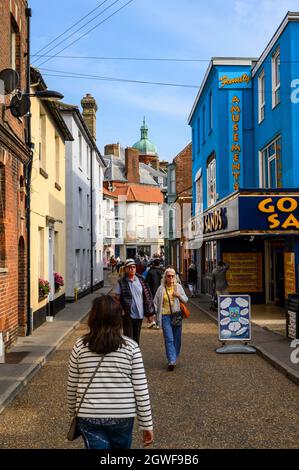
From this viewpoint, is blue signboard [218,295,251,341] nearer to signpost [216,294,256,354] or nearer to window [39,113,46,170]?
signpost [216,294,256,354]

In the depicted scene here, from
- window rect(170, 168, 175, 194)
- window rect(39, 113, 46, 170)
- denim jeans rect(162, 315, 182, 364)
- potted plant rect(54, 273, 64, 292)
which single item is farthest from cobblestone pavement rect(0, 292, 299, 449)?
window rect(170, 168, 175, 194)

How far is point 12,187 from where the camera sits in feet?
40.0

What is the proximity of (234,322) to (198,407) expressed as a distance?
4.52 meters

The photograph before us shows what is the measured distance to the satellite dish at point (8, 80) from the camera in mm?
10938

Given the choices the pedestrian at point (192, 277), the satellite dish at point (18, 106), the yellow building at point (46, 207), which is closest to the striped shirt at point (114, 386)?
the satellite dish at point (18, 106)

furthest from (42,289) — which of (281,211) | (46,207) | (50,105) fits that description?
(281,211)

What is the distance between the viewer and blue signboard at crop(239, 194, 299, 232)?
1608 cm

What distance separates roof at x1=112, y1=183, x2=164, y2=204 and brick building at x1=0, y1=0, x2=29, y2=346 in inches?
2182

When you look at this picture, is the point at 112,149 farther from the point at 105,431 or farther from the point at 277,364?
the point at 105,431

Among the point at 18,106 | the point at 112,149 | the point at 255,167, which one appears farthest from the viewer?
the point at 112,149

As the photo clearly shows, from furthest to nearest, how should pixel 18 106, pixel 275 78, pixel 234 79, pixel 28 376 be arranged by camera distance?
pixel 234 79 < pixel 275 78 < pixel 18 106 < pixel 28 376

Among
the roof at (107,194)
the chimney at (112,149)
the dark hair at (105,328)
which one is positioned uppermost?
the chimney at (112,149)

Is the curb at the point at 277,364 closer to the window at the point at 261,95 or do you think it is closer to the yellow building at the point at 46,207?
the yellow building at the point at 46,207

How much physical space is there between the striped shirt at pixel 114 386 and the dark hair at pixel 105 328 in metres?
0.05
